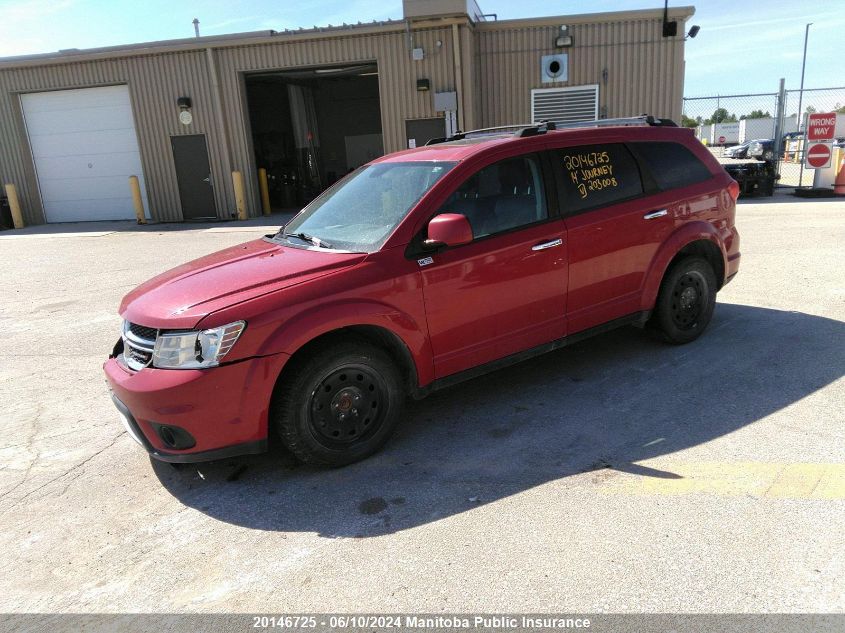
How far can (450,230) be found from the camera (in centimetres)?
354

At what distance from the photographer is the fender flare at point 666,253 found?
15.8 feet

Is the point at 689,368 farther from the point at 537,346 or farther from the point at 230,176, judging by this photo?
the point at 230,176

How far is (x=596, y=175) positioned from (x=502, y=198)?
0.91m

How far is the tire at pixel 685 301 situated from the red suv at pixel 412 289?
0.02 m

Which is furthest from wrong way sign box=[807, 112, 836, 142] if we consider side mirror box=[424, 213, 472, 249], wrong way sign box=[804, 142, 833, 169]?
side mirror box=[424, 213, 472, 249]

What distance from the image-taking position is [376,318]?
3.51m

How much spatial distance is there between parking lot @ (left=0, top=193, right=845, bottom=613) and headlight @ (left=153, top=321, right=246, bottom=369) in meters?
0.82

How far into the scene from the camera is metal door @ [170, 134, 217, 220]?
688 inches

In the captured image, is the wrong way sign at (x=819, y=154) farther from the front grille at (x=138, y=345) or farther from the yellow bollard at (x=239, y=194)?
the front grille at (x=138, y=345)

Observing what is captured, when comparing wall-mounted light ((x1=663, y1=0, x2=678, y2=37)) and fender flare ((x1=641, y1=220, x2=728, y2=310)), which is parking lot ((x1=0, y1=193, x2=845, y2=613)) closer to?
fender flare ((x1=641, y1=220, x2=728, y2=310))

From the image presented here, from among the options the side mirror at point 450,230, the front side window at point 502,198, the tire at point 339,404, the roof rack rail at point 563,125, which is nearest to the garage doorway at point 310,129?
the roof rack rail at point 563,125

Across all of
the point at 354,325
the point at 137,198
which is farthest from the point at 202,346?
the point at 137,198

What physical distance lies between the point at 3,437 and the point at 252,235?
33.4 feet

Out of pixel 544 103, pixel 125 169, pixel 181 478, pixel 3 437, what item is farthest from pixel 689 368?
pixel 125 169
